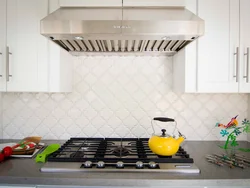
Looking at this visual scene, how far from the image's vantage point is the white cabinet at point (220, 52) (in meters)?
1.35

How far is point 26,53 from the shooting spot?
137 cm

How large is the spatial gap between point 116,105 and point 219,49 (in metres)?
0.88

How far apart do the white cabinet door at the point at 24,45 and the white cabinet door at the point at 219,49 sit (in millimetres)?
1063

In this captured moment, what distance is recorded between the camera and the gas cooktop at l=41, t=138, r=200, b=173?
3.51 ft

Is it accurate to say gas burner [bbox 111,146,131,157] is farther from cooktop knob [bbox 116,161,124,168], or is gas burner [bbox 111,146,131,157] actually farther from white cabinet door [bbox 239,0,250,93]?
white cabinet door [bbox 239,0,250,93]

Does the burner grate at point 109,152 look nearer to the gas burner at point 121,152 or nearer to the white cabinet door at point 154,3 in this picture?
the gas burner at point 121,152

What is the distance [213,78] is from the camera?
135cm

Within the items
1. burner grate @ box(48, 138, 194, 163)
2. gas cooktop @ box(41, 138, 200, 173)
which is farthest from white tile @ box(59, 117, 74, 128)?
gas cooktop @ box(41, 138, 200, 173)

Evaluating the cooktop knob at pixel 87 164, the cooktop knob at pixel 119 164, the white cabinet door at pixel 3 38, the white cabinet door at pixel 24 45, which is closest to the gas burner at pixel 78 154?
the cooktop knob at pixel 87 164

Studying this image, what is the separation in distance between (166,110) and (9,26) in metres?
1.31

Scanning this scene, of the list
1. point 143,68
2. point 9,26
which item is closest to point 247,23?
point 143,68

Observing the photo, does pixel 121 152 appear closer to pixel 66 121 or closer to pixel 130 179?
pixel 130 179

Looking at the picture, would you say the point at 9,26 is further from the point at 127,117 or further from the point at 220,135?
the point at 220,135

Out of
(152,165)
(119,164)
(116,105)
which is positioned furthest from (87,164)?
(116,105)
